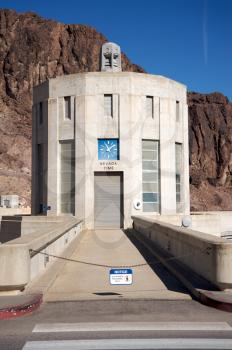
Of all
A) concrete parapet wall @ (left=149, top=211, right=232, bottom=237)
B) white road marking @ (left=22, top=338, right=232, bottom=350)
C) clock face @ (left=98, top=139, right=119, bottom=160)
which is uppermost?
clock face @ (left=98, top=139, right=119, bottom=160)

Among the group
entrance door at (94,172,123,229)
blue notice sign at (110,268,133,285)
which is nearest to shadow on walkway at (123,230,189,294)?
blue notice sign at (110,268,133,285)

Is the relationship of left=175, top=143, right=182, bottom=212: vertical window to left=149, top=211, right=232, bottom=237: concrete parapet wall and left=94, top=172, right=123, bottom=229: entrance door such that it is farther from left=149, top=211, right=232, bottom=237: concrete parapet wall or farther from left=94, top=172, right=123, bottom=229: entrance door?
left=94, top=172, right=123, bottom=229: entrance door

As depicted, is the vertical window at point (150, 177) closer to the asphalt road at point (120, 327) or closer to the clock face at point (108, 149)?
the clock face at point (108, 149)

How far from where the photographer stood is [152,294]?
32.0ft

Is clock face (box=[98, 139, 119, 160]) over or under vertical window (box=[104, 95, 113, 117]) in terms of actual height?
under

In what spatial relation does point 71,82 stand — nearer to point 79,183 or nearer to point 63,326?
point 79,183

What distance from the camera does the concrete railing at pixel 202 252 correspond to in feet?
30.7

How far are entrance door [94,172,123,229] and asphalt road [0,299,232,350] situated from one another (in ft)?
55.7

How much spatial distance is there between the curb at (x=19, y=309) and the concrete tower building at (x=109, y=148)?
17075 mm

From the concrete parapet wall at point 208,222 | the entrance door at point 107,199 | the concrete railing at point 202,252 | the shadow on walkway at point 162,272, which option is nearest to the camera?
the concrete railing at point 202,252

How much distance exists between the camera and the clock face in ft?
85.3

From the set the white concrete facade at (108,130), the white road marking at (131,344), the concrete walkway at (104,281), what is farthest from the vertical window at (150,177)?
the white road marking at (131,344)

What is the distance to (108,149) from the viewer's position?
85.6ft

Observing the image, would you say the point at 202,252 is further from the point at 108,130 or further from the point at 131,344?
the point at 108,130
